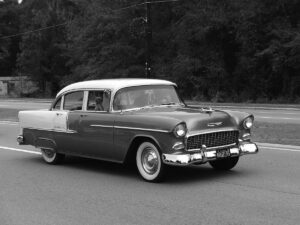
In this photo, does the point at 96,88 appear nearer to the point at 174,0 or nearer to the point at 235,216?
the point at 235,216

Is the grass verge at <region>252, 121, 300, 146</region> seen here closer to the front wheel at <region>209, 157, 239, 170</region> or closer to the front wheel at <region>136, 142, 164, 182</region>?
the front wheel at <region>209, 157, 239, 170</region>

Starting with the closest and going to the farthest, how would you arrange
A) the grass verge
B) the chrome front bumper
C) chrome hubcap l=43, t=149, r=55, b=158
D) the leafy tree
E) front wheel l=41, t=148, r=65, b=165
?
the chrome front bumper < front wheel l=41, t=148, r=65, b=165 < chrome hubcap l=43, t=149, r=55, b=158 < the grass verge < the leafy tree

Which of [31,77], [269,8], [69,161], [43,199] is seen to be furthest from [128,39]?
[43,199]

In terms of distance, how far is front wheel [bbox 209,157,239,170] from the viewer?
9039mm

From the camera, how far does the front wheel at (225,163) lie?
9.04 metres

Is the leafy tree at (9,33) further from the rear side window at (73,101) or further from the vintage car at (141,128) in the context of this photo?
the vintage car at (141,128)

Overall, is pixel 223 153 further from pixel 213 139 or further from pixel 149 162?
pixel 149 162

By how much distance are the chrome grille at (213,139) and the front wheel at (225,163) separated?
58cm

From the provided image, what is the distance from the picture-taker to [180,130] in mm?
7836

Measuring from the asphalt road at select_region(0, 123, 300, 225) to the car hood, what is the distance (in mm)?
840

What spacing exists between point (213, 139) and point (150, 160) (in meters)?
1.02

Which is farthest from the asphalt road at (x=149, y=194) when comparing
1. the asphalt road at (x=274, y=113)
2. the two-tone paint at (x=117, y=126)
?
the asphalt road at (x=274, y=113)

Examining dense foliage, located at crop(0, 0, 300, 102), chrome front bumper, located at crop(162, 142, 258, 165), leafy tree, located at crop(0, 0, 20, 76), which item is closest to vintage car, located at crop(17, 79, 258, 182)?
chrome front bumper, located at crop(162, 142, 258, 165)

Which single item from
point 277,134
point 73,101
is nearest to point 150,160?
point 73,101
